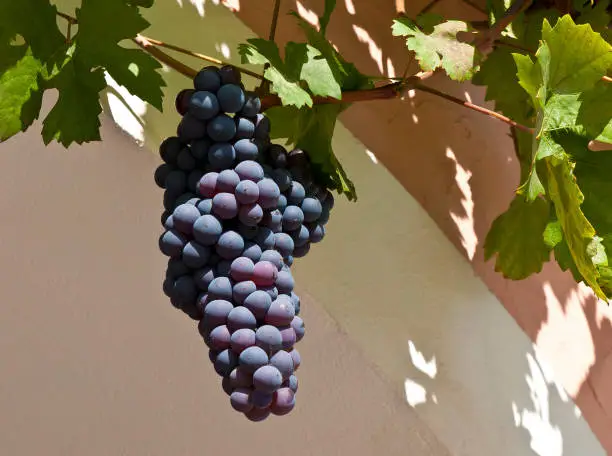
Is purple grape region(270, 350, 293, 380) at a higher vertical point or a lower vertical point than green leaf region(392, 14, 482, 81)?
lower

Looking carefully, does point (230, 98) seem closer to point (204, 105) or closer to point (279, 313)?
point (204, 105)

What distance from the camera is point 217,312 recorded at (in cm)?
66

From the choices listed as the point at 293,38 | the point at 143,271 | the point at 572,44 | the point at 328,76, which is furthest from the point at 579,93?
the point at 143,271

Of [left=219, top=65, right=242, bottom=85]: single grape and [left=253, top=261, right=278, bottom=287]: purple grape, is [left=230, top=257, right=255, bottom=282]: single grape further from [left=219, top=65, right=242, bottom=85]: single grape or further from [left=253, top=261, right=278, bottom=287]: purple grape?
[left=219, top=65, right=242, bottom=85]: single grape

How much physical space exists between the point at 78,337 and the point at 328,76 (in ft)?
Answer: 1.39

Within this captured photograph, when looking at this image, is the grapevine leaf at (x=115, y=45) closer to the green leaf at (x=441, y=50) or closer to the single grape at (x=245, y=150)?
the single grape at (x=245, y=150)

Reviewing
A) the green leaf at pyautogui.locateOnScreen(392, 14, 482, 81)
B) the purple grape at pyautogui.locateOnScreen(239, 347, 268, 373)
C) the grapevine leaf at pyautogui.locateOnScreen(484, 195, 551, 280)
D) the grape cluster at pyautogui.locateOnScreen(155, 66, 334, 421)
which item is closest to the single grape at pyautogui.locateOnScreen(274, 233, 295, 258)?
the grape cluster at pyautogui.locateOnScreen(155, 66, 334, 421)

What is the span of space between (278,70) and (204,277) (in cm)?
20

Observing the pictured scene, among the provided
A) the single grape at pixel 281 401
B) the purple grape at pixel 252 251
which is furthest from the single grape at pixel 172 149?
the single grape at pixel 281 401

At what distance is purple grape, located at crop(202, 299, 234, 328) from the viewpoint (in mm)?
657

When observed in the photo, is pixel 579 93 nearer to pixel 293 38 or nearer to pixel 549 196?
pixel 549 196

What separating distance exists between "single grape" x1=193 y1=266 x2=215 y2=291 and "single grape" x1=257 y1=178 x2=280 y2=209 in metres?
0.07

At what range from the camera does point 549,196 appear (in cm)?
80

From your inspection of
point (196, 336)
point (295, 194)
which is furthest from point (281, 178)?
point (196, 336)
